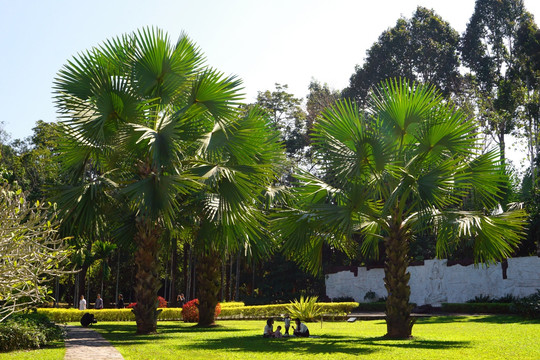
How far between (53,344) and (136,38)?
8.47 metres

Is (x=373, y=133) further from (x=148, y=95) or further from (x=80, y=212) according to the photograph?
(x=80, y=212)

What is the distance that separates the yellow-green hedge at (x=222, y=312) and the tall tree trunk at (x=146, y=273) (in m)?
11.0

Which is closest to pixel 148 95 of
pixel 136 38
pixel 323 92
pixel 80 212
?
pixel 136 38

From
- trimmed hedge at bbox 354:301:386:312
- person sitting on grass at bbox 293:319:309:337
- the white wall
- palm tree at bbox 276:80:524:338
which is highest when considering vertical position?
palm tree at bbox 276:80:524:338

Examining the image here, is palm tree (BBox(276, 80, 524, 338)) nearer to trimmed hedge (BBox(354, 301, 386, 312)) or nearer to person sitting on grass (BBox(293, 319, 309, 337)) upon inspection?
person sitting on grass (BBox(293, 319, 309, 337))

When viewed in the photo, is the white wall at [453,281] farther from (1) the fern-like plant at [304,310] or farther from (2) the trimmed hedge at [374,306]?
(1) the fern-like plant at [304,310]

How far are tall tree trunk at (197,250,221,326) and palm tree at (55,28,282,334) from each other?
4295 millimetres

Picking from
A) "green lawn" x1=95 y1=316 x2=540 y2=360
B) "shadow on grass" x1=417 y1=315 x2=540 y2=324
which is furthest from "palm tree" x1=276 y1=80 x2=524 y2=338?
"shadow on grass" x1=417 y1=315 x2=540 y2=324

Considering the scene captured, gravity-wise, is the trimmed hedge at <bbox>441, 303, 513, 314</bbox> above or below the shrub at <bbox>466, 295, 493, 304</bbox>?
below

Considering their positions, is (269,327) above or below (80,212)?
below

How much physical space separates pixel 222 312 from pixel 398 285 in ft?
50.1

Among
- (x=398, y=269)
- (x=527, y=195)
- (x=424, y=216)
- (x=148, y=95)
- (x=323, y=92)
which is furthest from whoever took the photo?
(x=323, y=92)

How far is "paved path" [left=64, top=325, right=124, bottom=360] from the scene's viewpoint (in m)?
12.2

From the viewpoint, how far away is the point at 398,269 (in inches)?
634
